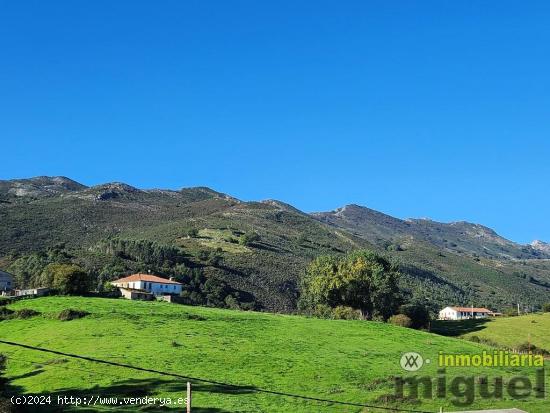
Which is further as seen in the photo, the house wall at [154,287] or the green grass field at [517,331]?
the house wall at [154,287]

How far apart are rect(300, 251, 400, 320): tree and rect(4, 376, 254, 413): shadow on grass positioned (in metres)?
55.3

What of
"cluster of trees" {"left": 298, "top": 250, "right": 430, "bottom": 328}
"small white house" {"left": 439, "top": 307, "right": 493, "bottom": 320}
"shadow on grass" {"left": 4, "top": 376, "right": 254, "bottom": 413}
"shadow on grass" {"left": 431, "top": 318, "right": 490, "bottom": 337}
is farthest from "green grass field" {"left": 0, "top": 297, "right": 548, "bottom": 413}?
"small white house" {"left": 439, "top": 307, "right": 493, "bottom": 320}

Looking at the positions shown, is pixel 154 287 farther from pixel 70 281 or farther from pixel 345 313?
pixel 345 313

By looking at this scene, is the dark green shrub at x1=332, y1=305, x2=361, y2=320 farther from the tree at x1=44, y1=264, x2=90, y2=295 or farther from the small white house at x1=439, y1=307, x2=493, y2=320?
the small white house at x1=439, y1=307, x2=493, y2=320

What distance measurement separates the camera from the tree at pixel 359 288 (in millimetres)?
100062

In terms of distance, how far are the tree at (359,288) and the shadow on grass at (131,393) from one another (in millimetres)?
55265

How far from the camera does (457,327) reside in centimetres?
10431

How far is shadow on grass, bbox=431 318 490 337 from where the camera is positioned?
9669 cm

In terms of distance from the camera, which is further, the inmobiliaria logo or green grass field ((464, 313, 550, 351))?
green grass field ((464, 313, 550, 351))

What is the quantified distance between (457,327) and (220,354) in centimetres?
5960

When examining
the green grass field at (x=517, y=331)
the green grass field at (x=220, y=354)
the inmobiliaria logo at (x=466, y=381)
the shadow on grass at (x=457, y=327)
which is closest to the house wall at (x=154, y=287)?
the green grass field at (x=220, y=354)

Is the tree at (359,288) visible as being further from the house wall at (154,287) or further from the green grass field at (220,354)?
the house wall at (154,287)

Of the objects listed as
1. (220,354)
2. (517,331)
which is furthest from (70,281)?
(517,331)

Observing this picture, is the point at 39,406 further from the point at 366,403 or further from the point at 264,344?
the point at 264,344
